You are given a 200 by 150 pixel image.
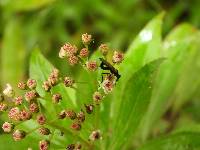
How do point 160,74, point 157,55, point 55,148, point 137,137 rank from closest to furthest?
point 55,148
point 157,55
point 160,74
point 137,137

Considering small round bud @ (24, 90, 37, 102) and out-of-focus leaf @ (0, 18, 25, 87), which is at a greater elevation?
out-of-focus leaf @ (0, 18, 25, 87)

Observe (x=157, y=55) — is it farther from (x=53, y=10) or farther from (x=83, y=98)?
(x=53, y=10)

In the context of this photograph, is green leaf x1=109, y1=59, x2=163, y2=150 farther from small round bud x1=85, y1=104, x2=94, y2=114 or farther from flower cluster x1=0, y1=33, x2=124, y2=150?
small round bud x1=85, y1=104, x2=94, y2=114

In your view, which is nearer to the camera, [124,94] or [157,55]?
[124,94]

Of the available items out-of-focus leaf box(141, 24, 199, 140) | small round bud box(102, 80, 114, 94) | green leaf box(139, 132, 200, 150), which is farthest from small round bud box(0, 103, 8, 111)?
out-of-focus leaf box(141, 24, 199, 140)

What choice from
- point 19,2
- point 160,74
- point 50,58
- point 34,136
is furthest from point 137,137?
point 19,2

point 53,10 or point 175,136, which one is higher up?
point 53,10

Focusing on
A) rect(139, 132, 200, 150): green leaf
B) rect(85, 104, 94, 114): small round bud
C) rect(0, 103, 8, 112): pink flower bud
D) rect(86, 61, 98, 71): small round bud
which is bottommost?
rect(139, 132, 200, 150): green leaf
